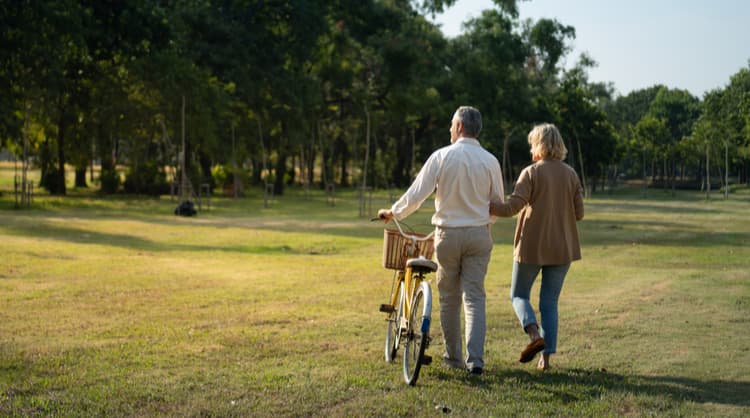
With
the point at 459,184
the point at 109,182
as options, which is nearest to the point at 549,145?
the point at 459,184

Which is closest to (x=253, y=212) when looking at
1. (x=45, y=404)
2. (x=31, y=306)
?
(x=31, y=306)

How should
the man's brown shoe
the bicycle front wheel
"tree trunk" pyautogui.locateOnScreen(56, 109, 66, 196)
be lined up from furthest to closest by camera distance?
"tree trunk" pyautogui.locateOnScreen(56, 109, 66, 196) < the man's brown shoe < the bicycle front wheel

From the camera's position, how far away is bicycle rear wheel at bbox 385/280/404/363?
7.28 m

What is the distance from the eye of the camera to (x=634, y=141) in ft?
256

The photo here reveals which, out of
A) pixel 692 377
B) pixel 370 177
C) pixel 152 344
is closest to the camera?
pixel 692 377

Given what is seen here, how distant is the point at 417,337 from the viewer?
22.0 feet

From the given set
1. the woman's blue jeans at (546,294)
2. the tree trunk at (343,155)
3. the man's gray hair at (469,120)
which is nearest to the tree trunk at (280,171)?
the tree trunk at (343,155)

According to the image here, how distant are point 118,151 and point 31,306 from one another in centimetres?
4084

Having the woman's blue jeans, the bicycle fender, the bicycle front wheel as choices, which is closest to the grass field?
the bicycle front wheel

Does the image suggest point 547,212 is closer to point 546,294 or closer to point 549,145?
point 549,145

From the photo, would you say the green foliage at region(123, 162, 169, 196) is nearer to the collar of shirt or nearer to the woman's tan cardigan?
the woman's tan cardigan

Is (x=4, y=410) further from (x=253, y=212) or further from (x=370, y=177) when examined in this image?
(x=370, y=177)

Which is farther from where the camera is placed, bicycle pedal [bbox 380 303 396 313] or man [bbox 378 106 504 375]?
bicycle pedal [bbox 380 303 396 313]

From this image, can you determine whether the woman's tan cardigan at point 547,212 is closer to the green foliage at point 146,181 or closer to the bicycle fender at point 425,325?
the bicycle fender at point 425,325
